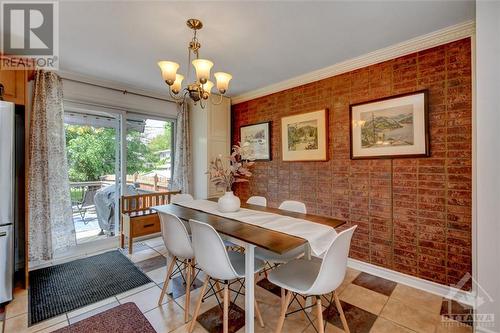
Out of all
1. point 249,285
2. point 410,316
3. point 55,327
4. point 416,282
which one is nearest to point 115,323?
point 55,327

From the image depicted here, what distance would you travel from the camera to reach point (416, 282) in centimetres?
231

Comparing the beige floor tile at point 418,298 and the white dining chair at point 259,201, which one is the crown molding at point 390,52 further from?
the beige floor tile at point 418,298

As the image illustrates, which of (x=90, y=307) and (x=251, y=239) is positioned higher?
(x=251, y=239)

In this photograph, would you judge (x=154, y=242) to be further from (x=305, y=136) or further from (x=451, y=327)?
(x=451, y=327)

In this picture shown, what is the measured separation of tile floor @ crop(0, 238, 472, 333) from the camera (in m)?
1.78

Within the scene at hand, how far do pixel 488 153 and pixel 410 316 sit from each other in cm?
141

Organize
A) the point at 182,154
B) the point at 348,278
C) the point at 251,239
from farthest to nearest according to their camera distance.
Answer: the point at 182,154, the point at 348,278, the point at 251,239

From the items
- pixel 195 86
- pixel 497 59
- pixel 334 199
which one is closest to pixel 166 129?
pixel 195 86

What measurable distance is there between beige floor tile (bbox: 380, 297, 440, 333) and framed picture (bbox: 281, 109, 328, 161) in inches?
65.5

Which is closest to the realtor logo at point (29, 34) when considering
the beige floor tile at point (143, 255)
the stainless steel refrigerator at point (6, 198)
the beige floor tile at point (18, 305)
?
the stainless steel refrigerator at point (6, 198)

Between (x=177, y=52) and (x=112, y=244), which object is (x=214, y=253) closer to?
(x=177, y=52)

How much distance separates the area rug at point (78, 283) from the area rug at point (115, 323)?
280mm

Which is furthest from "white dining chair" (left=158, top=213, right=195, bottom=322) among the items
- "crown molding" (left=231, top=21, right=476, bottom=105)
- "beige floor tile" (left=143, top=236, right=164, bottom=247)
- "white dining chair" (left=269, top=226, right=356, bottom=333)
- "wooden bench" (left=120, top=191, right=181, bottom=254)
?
"crown molding" (left=231, top=21, right=476, bottom=105)

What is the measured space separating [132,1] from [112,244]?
322 centimetres
